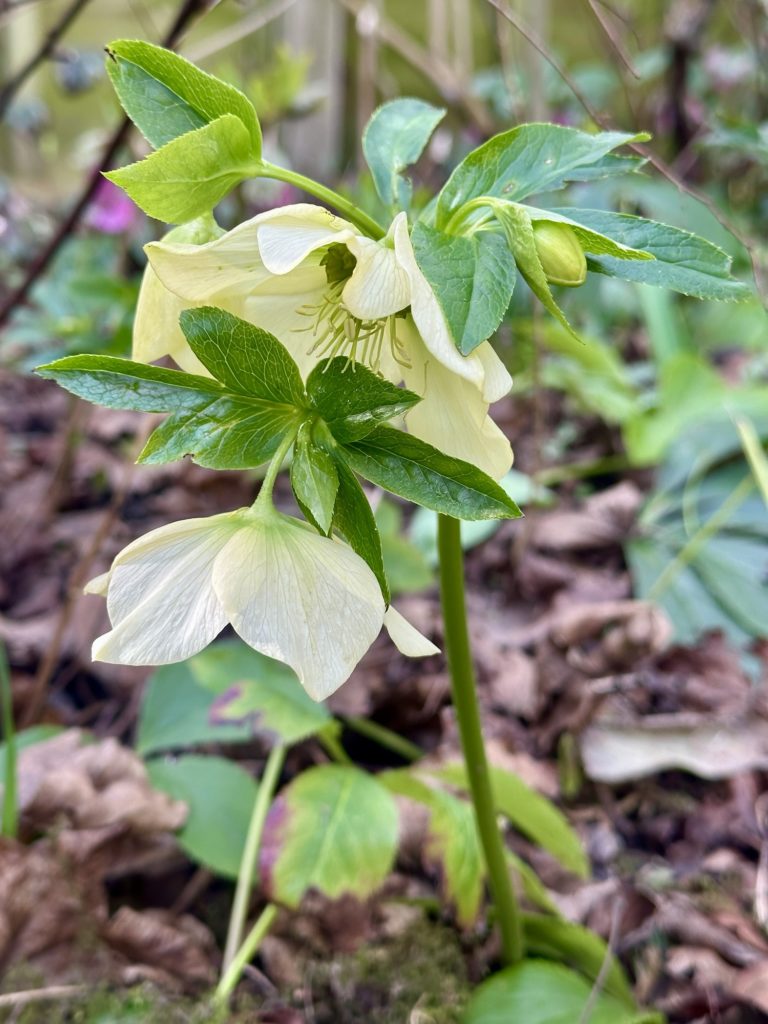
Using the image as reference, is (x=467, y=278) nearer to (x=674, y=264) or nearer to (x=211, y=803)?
(x=674, y=264)

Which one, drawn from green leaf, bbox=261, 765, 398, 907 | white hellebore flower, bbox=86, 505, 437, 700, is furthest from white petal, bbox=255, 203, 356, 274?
green leaf, bbox=261, 765, 398, 907

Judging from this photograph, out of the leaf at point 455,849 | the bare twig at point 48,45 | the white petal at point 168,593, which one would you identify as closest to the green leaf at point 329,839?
the leaf at point 455,849

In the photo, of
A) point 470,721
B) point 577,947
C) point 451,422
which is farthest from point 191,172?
point 577,947

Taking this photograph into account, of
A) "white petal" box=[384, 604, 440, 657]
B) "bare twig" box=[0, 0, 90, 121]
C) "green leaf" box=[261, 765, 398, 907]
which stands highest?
"bare twig" box=[0, 0, 90, 121]

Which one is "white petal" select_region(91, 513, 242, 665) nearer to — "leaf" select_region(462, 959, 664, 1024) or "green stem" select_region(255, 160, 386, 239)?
"green stem" select_region(255, 160, 386, 239)

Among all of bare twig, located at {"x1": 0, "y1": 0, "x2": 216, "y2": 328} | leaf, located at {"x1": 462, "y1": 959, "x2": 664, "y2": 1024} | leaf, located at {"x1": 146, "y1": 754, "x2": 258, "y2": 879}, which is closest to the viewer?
leaf, located at {"x1": 462, "y1": 959, "x2": 664, "y2": 1024}
